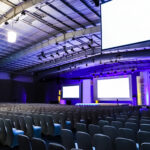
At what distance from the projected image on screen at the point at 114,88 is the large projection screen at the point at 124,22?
452 inches

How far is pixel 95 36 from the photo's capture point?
11.3m

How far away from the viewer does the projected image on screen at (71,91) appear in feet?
72.5

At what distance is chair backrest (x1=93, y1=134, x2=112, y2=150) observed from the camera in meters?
2.55

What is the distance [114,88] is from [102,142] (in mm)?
15358

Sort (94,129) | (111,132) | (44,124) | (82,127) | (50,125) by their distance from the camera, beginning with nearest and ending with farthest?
(111,132)
(94,129)
(82,127)
(50,125)
(44,124)

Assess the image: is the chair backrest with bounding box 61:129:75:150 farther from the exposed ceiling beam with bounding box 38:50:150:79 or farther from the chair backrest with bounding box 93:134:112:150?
the exposed ceiling beam with bounding box 38:50:150:79

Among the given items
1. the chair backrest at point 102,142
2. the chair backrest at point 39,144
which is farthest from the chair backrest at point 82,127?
the chair backrest at point 39,144

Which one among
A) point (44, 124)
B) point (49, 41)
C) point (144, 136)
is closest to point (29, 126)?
point (44, 124)

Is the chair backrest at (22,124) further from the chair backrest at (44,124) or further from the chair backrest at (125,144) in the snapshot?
the chair backrest at (125,144)

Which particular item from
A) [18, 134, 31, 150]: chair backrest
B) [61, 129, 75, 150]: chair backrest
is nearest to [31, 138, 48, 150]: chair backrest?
[18, 134, 31, 150]: chair backrest

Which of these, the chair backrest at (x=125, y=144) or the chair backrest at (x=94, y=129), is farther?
the chair backrest at (x=94, y=129)

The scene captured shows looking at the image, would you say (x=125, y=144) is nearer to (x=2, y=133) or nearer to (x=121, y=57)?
(x=2, y=133)

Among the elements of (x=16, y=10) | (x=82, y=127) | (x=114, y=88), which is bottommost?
(x=82, y=127)

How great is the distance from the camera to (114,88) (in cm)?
1748
